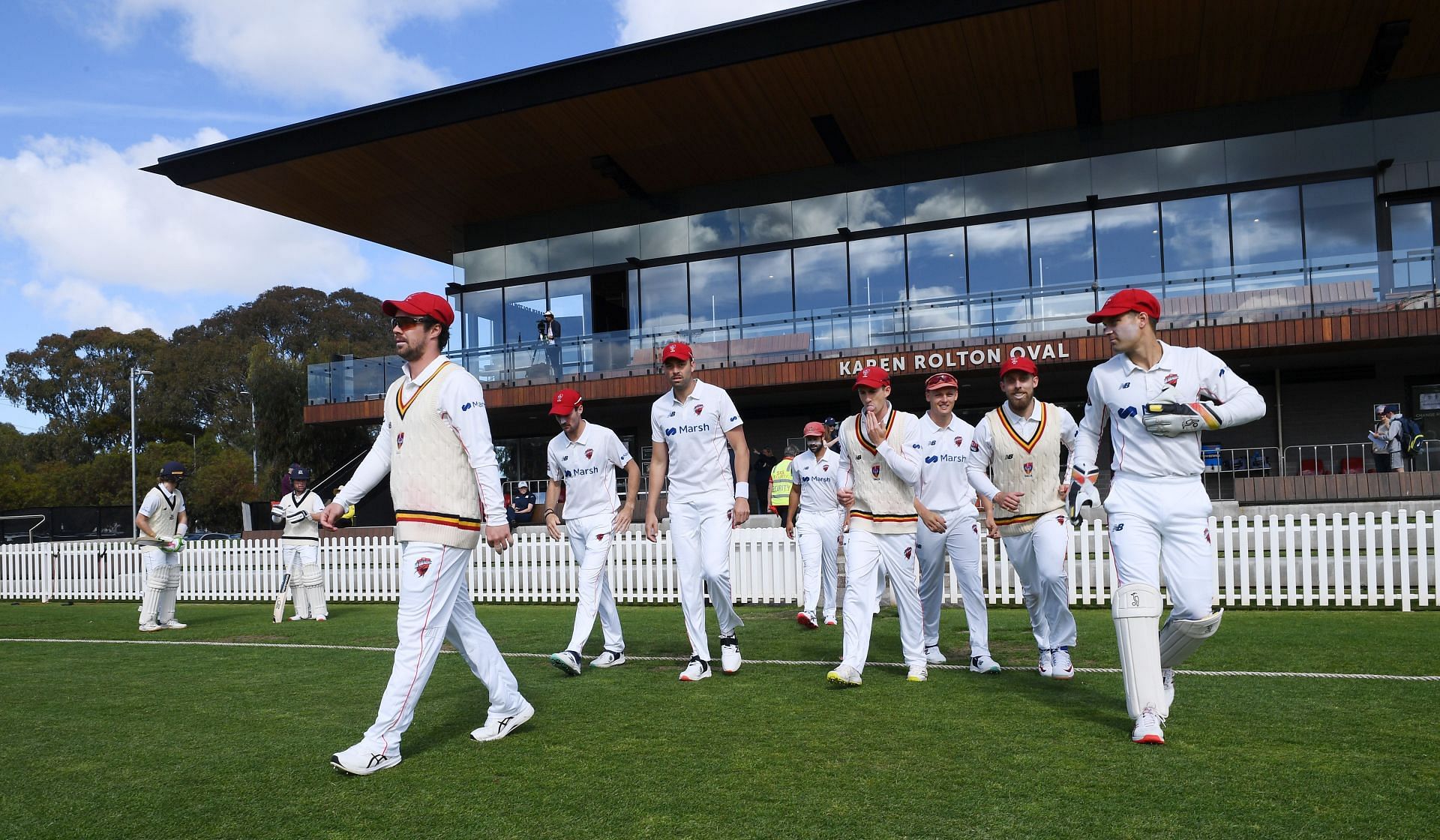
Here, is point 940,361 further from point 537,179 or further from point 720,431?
point 720,431

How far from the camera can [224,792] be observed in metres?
4.90

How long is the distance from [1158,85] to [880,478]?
18.9m

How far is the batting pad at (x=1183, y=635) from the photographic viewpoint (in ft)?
18.0

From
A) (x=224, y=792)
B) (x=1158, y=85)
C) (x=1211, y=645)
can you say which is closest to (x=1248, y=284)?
(x=1158, y=85)

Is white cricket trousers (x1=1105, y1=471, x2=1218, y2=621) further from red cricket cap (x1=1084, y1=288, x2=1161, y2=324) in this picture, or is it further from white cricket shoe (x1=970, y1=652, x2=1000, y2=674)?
white cricket shoe (x1=970, y1=652, x2=1000, y2=674)

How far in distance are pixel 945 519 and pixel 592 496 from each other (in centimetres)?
287

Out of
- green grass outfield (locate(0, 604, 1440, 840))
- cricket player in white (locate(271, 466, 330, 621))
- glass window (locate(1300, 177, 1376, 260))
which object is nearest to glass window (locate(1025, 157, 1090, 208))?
glass window (locate(1300, 177, 1376, 260))

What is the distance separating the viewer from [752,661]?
29.1 feet

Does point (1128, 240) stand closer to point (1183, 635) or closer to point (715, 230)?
point (715, 230)

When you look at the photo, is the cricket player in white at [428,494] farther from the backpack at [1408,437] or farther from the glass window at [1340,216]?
the glass window at [1340,216]

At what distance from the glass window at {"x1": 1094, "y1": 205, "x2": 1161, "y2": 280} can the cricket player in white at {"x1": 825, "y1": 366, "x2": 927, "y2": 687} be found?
18.7 metres

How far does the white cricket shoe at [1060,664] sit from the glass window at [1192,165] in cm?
1983

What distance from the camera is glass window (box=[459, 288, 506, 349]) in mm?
30594

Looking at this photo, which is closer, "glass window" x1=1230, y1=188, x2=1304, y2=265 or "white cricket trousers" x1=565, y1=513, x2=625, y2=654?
"white cricket trousers" x1=565, y1=513, x2=625, y2=654
